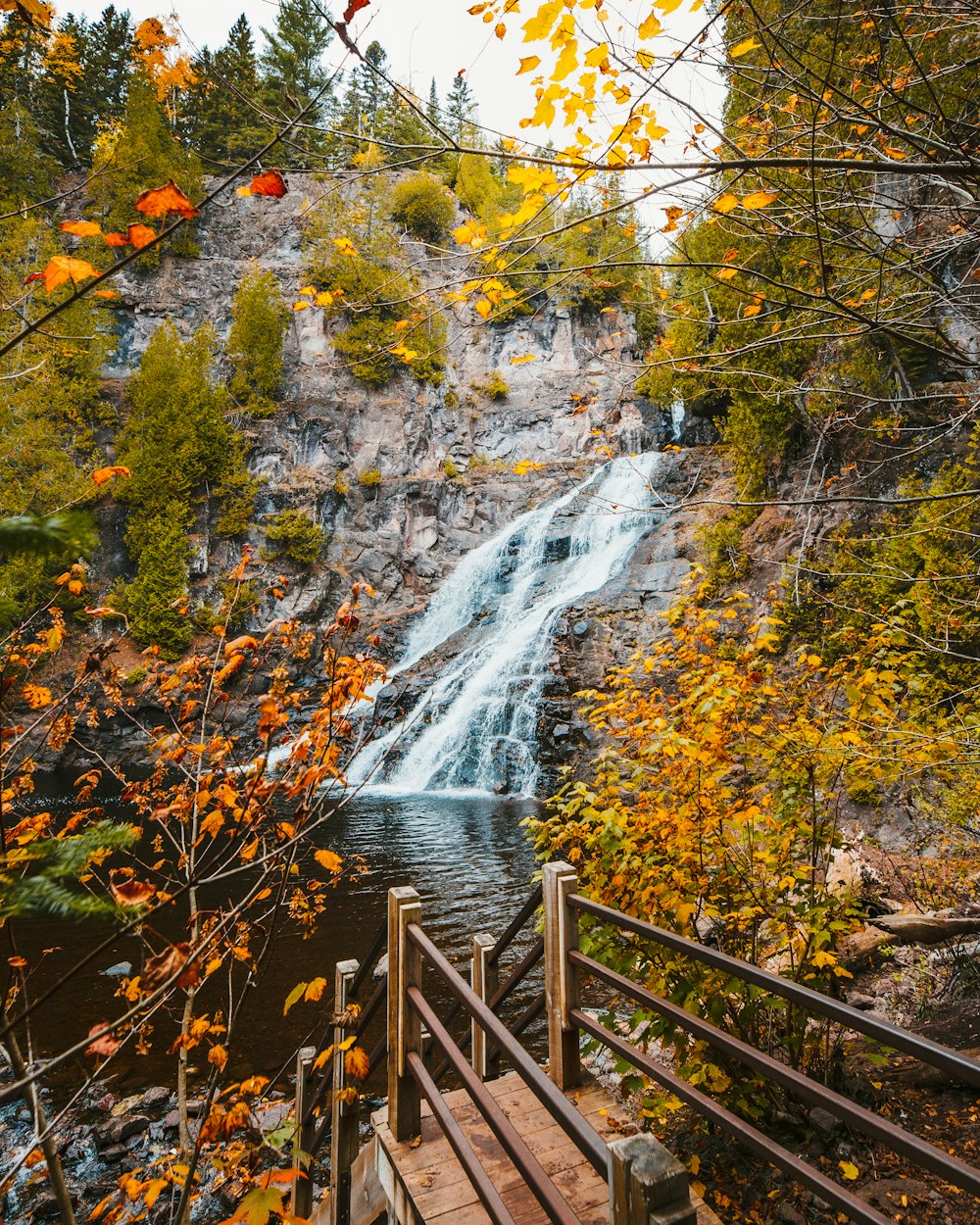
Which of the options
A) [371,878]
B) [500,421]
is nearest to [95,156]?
[500,421]

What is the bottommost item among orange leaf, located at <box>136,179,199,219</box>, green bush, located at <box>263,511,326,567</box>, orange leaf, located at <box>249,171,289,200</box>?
orange leaf, located at <box>136,179,199,219</box>

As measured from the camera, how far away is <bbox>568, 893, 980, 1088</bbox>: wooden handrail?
1.50m

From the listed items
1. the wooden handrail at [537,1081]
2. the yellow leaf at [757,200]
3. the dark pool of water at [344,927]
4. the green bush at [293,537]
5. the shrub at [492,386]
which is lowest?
the dark pool of water at [344,927]

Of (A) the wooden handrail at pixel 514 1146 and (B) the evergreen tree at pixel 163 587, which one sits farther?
(B) the evergreen tree at pixel 163 587

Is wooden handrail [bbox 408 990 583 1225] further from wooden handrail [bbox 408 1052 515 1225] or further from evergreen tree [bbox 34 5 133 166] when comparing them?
evergreen tree [bbox 34 5 133 166]

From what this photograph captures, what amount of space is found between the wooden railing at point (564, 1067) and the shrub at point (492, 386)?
30.7 metres

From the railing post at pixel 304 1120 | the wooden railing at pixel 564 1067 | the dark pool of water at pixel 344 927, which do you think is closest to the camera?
the wooden railing at pixel 564 1067

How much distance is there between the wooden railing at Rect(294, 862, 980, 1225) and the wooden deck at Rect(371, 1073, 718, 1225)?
4.4 inches

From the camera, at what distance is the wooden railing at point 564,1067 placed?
1385mm

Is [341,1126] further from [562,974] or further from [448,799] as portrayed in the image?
[448,799]

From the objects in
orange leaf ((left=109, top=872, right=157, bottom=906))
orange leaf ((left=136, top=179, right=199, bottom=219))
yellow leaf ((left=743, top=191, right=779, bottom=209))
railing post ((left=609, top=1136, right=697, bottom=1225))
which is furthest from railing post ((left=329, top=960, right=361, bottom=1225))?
yellow leaf ((left=743, top=191, right=779, bottom=209))

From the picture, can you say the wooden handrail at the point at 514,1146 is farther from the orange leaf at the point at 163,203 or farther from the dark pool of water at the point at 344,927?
the dark pool of water at the point at 344,927

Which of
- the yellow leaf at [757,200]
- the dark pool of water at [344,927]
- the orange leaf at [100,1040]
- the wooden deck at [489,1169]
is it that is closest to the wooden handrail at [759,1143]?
the wooden deck at [489,1169]

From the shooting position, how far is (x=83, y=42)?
31031 millimetres
